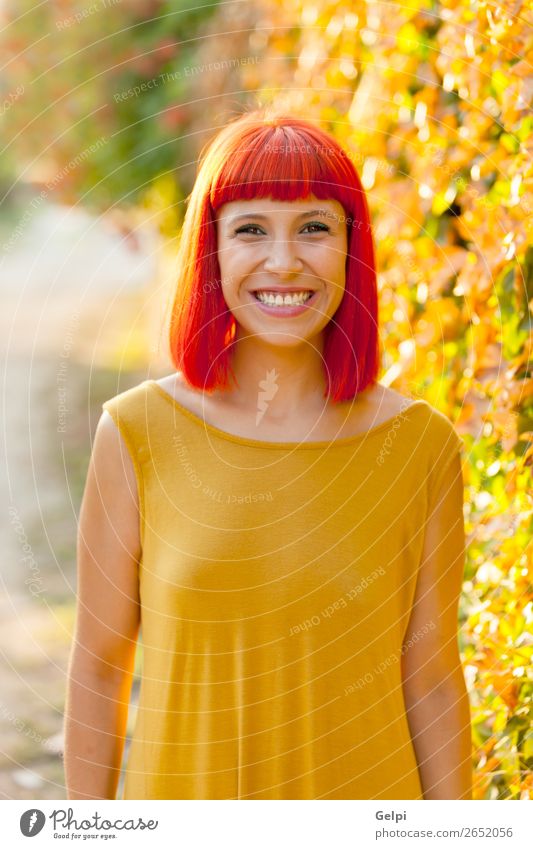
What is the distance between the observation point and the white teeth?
43.3 inches

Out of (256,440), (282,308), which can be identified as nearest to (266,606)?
(256,440)

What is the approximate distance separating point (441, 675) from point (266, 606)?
0.76 ft

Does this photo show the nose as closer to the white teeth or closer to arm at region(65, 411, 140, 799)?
the white teeth

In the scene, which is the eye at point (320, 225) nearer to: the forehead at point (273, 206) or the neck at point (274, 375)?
the forehead at point (273, 206)

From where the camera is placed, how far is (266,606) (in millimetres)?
1122

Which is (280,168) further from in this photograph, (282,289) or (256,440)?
(256,440)

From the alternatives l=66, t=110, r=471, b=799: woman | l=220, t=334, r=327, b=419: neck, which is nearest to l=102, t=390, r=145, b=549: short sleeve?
l=66, t=110, r=471, b=799: woman

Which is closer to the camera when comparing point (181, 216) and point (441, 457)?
point (441, 457)

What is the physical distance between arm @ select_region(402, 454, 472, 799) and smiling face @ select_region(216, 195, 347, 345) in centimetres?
24

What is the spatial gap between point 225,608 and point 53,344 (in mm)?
2720

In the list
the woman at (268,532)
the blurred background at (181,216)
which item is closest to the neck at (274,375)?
the woman at (268,532)

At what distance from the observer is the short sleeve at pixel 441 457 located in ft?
3.88
